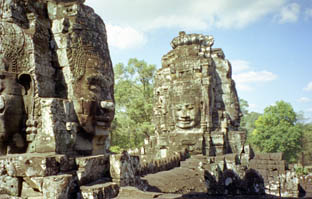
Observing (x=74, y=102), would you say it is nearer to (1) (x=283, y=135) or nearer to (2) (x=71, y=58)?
(2) (x=71, y=58)

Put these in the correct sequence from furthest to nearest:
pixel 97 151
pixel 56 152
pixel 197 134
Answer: pixel 197 134, pixel 97 151, pixel 56 152

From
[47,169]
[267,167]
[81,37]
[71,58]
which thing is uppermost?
[81,37]

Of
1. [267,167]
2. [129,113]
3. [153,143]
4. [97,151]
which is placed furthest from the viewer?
[129,113]

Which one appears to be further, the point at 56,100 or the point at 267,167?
the point at 267,167

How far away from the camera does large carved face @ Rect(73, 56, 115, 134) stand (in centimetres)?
444

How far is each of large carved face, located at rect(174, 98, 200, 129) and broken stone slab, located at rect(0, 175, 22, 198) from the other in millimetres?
7632

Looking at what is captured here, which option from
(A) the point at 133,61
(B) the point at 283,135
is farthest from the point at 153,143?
(B) the point at 283,135

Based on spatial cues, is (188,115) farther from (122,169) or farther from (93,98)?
(122,169)

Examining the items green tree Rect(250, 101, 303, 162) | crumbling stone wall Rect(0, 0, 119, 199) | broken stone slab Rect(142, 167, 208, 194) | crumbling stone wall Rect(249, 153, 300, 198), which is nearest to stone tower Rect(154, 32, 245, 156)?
broken stone slab Rect(142, 167, 208, 194)

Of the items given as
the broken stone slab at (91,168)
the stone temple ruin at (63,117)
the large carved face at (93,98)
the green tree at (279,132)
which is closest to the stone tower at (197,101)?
the stone temple ruin at (63,117)

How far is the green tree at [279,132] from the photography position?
22797 mm

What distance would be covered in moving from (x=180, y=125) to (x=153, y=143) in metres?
1.69

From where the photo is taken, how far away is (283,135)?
75.7 feet

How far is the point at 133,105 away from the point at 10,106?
18.0 m
